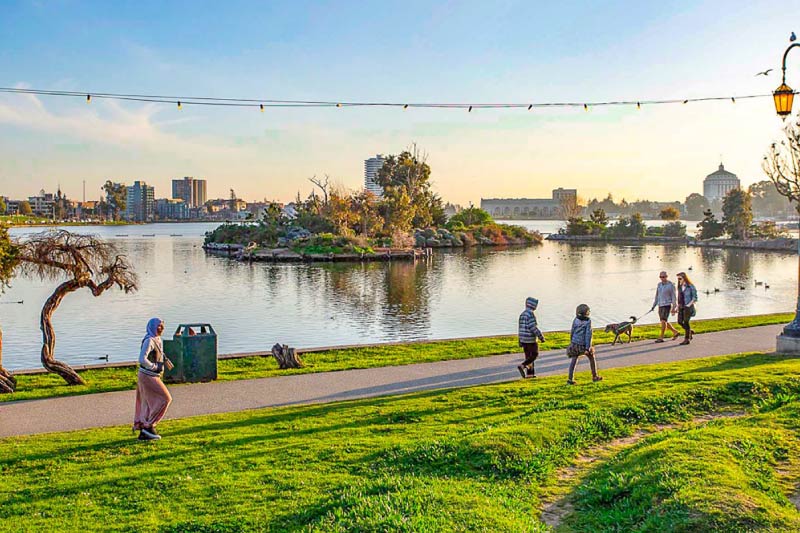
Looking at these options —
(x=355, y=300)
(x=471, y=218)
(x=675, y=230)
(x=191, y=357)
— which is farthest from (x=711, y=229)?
(x=191, y=357)

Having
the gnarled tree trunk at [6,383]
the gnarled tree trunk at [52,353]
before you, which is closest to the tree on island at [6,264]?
the gnarled tree trunk at [6,383]

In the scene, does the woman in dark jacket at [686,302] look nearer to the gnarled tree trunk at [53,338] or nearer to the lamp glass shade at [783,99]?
the lamp glass shade at [783,99]

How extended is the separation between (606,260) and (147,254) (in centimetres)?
5097

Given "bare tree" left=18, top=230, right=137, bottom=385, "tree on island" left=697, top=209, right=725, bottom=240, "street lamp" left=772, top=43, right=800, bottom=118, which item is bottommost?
"bare tree" left=18, top=230, right=137, bottom=385

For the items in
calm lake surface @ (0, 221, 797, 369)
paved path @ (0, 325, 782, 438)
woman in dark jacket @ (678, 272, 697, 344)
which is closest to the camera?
paved path @ (0, 325, 782, 438)

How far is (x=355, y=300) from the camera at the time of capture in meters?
38.9

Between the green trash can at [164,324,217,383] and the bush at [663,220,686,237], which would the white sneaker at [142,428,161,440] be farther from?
the bush at [663,220,686,237]

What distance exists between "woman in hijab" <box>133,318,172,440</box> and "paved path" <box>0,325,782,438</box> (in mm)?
1498

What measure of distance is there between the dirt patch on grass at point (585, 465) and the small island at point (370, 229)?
61.2 m

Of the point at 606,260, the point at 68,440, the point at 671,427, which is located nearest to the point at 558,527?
the point at 671,427

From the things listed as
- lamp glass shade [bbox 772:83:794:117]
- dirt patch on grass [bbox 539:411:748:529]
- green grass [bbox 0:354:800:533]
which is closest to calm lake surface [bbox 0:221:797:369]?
green grass [bbox 0:354:800:533]

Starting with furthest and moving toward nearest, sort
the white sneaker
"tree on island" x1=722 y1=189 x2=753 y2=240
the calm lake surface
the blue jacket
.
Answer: "tree on island" x1=722 y1=189 x2=753 y2=240 → the calm lake surface → the blue jacket → the white sneaker

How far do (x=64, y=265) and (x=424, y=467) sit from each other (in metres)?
9.63

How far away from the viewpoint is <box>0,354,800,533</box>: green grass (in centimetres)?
652
